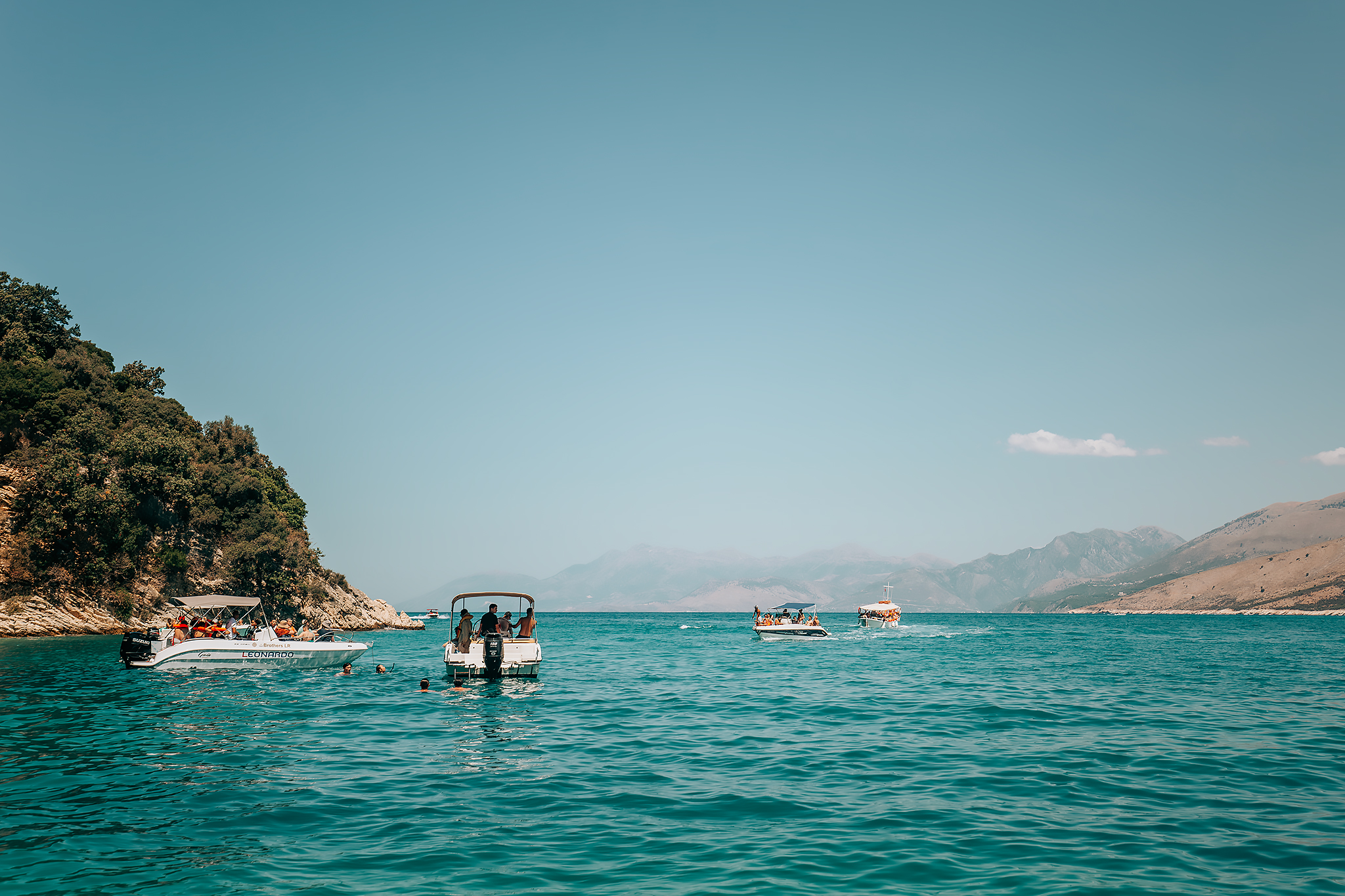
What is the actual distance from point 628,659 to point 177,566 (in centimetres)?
4748

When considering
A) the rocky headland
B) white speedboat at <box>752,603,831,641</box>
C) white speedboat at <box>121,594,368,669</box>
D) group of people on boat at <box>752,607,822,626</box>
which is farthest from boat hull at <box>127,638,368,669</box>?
group of people on boat at <box>752,607,822,626</box>

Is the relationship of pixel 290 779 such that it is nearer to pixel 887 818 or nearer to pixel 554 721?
pixel 554 721

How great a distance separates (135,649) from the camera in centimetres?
3725

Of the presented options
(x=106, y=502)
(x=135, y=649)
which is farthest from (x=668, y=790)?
(x=106, y=502)

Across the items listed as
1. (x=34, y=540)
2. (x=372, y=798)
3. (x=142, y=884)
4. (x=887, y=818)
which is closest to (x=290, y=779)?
(x=372, y=798)

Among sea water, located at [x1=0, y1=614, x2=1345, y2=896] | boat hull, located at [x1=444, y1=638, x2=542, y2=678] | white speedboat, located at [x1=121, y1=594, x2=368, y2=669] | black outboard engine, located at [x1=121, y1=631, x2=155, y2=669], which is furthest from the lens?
white speedboat, located at [x1=121, y1=594, x2=368, y2=669]

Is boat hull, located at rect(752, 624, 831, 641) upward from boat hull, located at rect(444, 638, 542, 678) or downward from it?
downward

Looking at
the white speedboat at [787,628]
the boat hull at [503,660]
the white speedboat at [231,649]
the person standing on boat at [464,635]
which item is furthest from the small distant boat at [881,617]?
the person standing on boat at [464,635]

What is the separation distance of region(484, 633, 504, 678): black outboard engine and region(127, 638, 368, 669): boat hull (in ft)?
44.7

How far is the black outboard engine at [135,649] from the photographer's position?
37094 millimetres

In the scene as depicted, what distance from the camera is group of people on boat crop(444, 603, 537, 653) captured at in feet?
104

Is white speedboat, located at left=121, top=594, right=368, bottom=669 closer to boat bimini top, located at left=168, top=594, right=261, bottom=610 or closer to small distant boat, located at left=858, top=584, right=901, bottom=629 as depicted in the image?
boat bimini top, located at left=168, top=594, right=261, bottom=610

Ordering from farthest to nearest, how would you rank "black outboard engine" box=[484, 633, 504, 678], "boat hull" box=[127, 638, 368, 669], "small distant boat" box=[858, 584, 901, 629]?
"small distant boat" box=[858, 584, 901, 629] < "boat hull" box=[127, 638, 368, 669] < "black outboard engine" box=[484, 633, 504, 678]

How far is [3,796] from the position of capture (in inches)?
528
